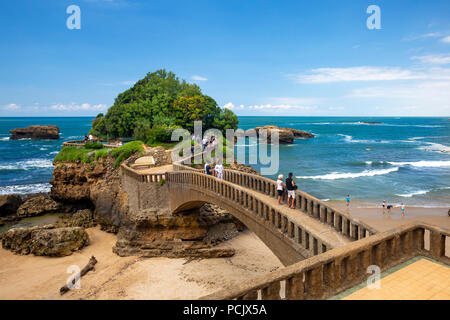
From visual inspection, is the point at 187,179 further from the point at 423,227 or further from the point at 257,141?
the point at 257,141

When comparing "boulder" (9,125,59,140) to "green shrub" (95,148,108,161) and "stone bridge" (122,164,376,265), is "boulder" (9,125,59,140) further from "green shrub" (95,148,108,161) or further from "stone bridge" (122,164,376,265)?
"stone bridge" (122,164,376,265)

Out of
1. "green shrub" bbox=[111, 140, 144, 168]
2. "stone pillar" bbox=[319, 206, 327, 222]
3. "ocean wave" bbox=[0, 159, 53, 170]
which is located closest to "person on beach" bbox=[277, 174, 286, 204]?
"stone pillar" bbox=[319, 206, 327, 222]

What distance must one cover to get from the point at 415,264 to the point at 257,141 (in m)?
88.6

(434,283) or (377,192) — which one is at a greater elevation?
(434,283)

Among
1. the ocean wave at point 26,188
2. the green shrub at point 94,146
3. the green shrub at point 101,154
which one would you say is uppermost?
the green shrub at point 94,146

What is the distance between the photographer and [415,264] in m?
6.88

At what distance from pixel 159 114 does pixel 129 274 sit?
81.2 feet

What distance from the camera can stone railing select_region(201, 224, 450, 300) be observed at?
17.3 feet

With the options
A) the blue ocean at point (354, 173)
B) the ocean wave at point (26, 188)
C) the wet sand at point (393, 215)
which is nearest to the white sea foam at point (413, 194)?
the blue ocean at point (354, 173)

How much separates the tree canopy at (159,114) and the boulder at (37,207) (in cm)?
1152

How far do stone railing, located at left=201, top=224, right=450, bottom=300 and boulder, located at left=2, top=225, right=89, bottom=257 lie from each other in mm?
20973

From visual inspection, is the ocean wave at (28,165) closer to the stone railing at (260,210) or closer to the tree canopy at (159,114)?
the tree canopy at (159,114)

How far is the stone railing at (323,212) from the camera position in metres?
9.76
